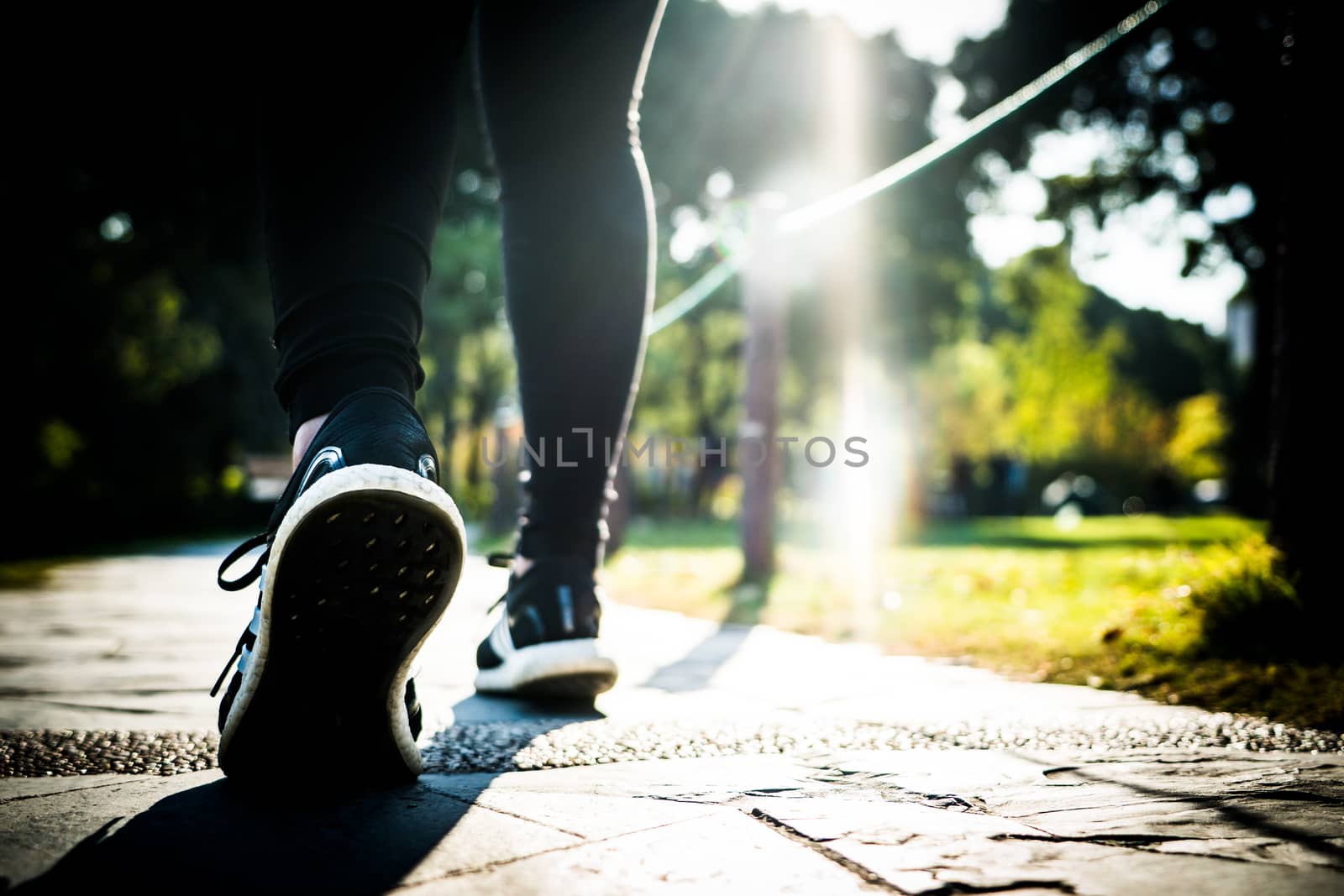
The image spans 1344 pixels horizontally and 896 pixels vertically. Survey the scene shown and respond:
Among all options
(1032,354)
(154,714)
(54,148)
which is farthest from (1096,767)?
(1032,354)

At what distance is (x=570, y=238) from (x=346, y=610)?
2.87 feet

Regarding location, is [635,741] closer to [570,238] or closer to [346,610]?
[346,610]

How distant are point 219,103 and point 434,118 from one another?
7.58 meters

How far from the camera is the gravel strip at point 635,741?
55.5 inches

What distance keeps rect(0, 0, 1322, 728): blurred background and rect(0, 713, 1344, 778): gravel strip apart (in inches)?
11.5

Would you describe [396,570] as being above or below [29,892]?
above

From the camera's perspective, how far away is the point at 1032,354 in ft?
132

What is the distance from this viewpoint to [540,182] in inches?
73.4

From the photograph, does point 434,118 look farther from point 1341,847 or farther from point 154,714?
point 1341,847

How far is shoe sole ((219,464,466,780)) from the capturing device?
46.4 inches

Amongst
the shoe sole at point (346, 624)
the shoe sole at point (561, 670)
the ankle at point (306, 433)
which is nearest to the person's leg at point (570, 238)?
the shoe sole at point (561, 670)

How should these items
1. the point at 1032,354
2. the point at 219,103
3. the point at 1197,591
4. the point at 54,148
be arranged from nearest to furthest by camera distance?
the point at 1197,591 → the point at 219,103 → the point at 54,148 → the point at 1032,354

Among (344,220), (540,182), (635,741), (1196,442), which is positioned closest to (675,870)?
(635,741)

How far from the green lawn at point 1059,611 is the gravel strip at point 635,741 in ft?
0.90
